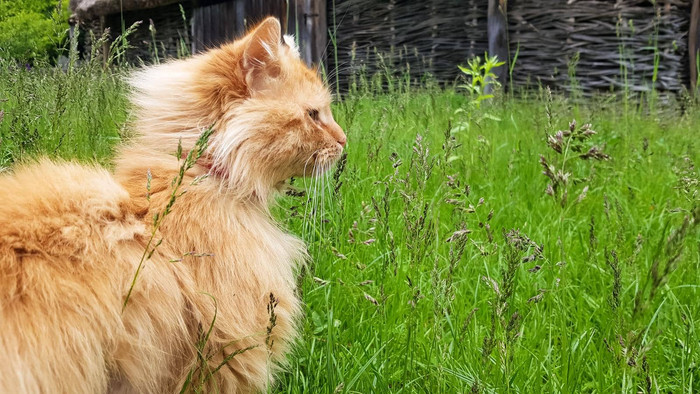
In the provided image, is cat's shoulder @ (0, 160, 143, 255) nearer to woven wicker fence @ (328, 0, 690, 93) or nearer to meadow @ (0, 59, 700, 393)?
meadow @ (0, 59, 700, 393)

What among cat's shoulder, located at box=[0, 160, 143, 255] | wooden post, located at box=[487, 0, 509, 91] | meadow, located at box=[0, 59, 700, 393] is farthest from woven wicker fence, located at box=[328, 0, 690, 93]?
cat's shoulder, located at box=[0, 160, 143, 255]

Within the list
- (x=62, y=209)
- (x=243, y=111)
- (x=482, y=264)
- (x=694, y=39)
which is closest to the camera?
(x=62, y=209)

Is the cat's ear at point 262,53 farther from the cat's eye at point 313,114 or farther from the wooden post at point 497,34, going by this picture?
the wooden post at point 497,34

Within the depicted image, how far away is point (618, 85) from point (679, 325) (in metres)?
5.04

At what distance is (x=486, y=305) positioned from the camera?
6.66 feet

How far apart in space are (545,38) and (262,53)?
5619 millimetres

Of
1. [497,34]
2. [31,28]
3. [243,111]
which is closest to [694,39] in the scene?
[497,34]

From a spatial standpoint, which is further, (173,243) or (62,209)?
(173,243)

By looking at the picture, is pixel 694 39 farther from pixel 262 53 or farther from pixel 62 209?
pixel 62 209

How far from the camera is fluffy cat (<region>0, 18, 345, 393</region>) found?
1146 millimetres

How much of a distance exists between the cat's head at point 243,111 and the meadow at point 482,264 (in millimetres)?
166

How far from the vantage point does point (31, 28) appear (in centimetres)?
1049

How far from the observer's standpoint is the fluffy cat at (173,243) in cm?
115

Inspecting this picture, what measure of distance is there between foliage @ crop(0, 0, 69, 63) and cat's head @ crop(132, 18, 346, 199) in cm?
84
